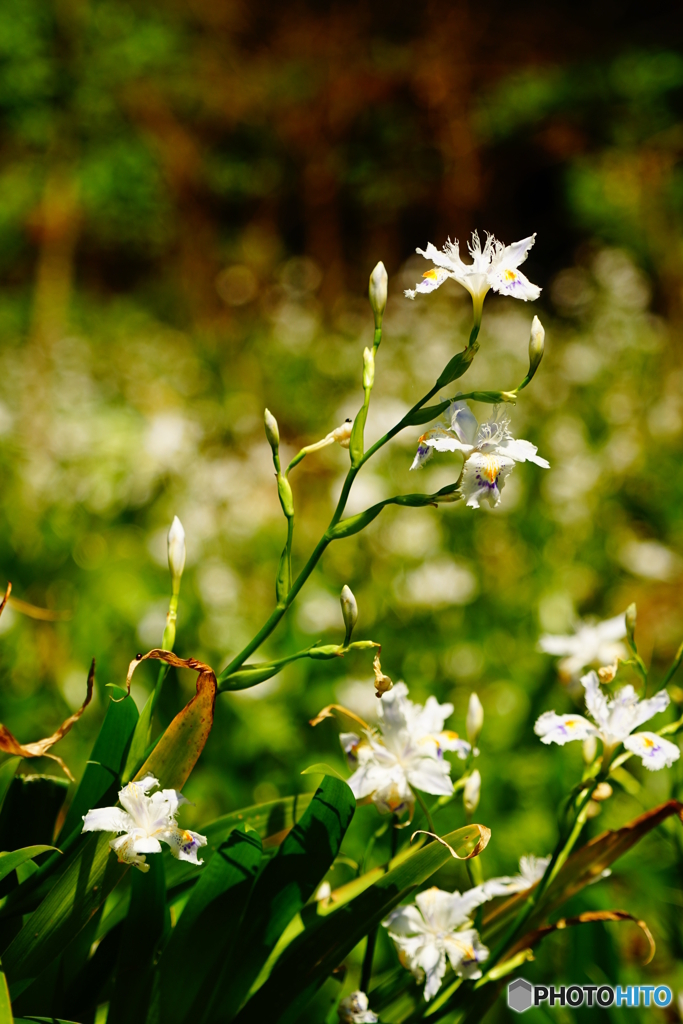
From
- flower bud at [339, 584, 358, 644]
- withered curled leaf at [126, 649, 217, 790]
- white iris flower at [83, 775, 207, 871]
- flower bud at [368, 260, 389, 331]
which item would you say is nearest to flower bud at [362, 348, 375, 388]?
flower bud at [368, 260, 389, 331]

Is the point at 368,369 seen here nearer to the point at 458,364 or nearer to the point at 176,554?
the point at 458,364

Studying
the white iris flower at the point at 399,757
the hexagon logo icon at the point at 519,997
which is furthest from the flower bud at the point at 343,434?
A: the hexagon logo icon at the point at 519,997

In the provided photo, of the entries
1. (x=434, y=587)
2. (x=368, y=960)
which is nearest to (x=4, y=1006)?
(x=368, y=960)

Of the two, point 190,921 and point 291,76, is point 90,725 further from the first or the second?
point 291,76

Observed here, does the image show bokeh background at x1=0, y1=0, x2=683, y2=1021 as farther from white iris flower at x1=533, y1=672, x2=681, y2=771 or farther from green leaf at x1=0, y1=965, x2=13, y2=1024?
green leaf at x1=0, y1=965, x2=13, y2=1024

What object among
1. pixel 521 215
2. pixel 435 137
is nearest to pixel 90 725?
pixel 435 137

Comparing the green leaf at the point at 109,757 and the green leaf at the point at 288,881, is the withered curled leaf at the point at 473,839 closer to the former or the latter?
the green leaf at the point at 288,881
